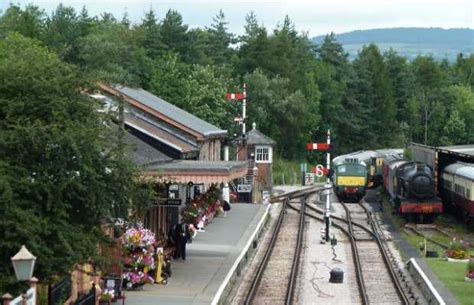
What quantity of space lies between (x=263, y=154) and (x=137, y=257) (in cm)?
4657

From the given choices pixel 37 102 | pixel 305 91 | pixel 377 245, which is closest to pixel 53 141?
pixel 37 102

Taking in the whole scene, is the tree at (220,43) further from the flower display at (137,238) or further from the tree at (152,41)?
the flower display at (137,238)

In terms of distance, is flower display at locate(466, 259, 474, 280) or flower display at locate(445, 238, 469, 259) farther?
flower display at locate(445, 238, 469, 259)

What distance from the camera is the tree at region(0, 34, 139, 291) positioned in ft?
60.3

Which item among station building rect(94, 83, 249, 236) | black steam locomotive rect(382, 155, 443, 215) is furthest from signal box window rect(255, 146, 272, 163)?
black steam locomotive rect(382, 155, 443, 215)

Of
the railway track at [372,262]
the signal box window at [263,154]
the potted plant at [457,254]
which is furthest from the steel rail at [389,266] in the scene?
the signal box window at [263,154]

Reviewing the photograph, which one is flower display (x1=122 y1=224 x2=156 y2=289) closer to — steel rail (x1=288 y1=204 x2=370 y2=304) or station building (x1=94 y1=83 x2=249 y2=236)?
station building (x1=94 y1=83 x2=249 y2=236)

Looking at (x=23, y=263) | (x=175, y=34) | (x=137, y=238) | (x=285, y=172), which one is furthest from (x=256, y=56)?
(x=23, y=263)

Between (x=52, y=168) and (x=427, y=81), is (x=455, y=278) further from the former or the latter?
(x=427, y=81)

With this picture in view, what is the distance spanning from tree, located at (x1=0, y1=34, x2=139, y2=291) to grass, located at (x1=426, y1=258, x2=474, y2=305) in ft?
28.3

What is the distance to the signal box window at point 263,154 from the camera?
72.7 m

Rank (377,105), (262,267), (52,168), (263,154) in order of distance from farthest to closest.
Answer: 1. (377,105)
2. (263,154)
3. (262,267)
4. (52,168)

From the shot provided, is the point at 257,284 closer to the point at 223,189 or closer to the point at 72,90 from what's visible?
the point at 72,90

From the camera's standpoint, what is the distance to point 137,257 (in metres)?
26.7
